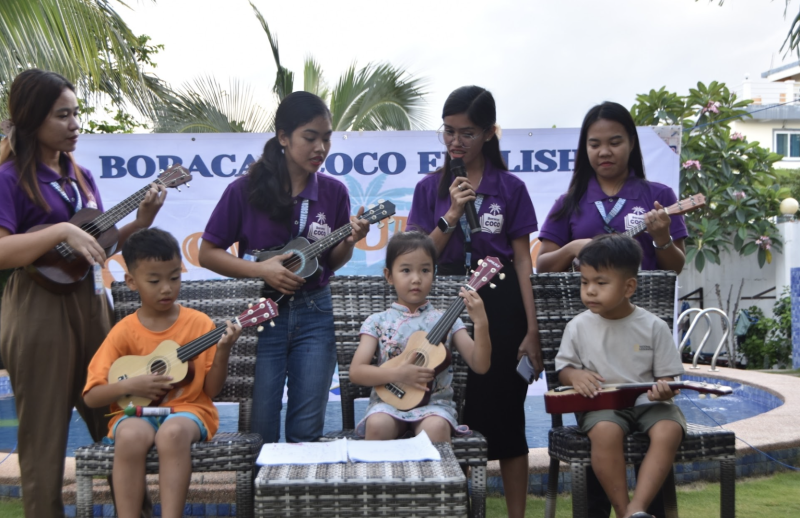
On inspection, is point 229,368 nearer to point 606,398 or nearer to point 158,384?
point 158,384

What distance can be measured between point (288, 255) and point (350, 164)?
2.99 meters

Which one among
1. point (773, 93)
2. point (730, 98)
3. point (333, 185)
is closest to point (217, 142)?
point (333, 185)

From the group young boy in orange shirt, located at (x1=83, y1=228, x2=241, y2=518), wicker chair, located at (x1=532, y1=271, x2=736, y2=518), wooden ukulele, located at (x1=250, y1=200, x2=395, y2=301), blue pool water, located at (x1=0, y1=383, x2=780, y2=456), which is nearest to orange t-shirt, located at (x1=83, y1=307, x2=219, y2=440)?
young boy in orange shirt, located at (x1=83, y1=228, x2=241, y2=518)

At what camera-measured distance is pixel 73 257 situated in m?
2.88

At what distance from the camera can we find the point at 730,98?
37.8ft

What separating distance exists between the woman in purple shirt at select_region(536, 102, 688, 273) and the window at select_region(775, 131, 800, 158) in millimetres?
37050

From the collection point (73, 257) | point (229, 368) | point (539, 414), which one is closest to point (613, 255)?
point (229, 368)

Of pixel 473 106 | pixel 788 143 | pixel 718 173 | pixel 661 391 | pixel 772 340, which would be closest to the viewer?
pixel 661 391

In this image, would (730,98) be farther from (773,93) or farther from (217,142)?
(773,93)

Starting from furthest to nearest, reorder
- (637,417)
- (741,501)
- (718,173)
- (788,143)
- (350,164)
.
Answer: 1. (788,143)
2. (718,173)
3. (350,164)
4. (741,501)
5. (637,417)

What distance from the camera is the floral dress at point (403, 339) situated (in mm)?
2740

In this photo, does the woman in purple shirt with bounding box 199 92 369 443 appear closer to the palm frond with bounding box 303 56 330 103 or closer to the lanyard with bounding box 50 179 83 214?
the lanyard with bounding box 50 179 83 214

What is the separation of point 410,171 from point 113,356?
351 centimetres

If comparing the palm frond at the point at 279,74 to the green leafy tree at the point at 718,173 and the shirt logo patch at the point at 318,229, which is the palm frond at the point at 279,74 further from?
the shirt logo patch at the point at 318,229
